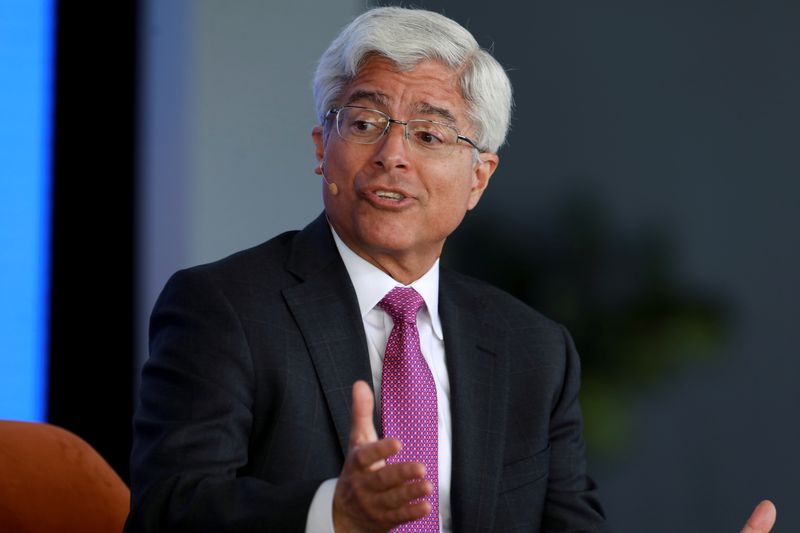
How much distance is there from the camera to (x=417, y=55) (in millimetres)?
1948

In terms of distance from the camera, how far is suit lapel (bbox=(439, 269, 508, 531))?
188 centimetres

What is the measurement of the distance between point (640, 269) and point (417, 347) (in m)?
1.94

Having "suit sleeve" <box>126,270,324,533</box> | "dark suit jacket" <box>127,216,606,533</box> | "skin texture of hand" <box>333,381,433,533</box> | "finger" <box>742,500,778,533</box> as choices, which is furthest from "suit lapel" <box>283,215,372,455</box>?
"finger" <box>742,500,778,533</box>

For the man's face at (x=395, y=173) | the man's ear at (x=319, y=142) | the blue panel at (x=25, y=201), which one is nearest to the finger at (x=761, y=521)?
the man's face at (x=395, y=173)

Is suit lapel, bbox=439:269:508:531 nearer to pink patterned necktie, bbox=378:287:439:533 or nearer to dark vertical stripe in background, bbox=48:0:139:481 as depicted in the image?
pink patterned necktie, bbox=378:287:439:533

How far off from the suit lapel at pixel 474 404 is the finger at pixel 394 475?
59 centimetres

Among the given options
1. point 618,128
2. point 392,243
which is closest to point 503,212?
point 618,128

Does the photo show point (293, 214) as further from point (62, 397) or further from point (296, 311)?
point (296, 311)

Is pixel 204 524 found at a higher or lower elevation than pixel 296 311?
lower

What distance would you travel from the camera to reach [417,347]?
1.92 metres

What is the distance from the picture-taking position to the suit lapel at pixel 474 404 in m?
1.88

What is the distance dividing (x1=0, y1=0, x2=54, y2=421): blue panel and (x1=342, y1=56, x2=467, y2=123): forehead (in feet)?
5.14

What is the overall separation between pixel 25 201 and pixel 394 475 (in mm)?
2247

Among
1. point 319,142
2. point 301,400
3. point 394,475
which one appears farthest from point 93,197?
point 394,475
